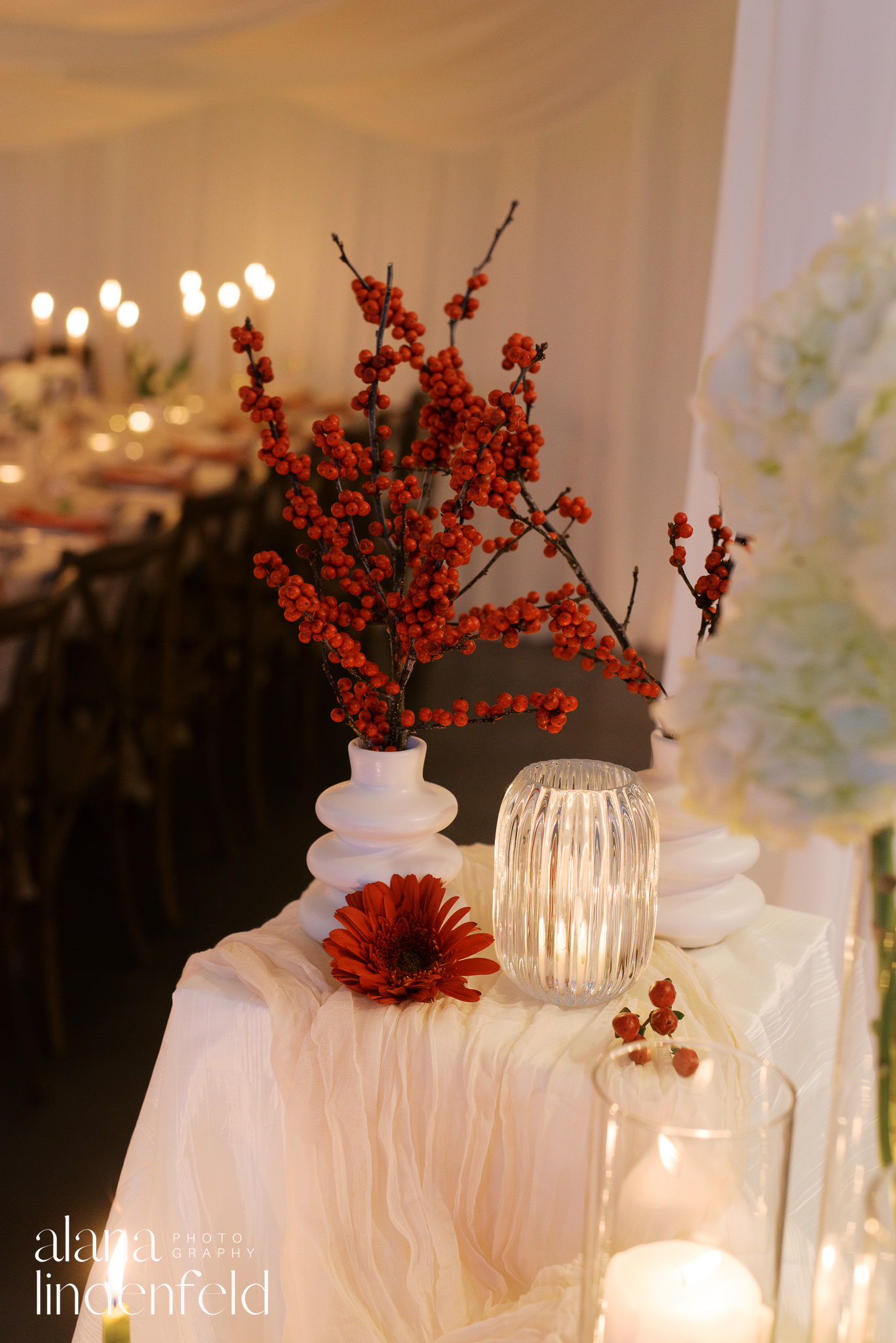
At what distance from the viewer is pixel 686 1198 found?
59 centimetres

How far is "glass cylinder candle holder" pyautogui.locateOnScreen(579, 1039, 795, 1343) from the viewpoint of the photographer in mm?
589

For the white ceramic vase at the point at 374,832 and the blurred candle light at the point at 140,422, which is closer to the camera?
the white ceramic vase at the point at 374,832

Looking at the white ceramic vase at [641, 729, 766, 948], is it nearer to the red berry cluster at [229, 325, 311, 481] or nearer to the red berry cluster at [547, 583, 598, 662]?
the red berry cluster at [547, 583, 598, 662]

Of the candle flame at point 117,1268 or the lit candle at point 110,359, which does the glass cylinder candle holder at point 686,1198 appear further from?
the lit candle at point 110,359

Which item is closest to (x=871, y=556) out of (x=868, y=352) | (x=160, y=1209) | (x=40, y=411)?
(x=868, y=352)

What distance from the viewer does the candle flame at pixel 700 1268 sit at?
62cm

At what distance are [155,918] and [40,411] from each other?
1.96 m

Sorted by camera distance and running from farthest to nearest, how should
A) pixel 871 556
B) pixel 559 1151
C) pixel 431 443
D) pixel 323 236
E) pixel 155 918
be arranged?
pixel 323 236 → pixel 155 918 → pixel 431 443 → pixel 559 1151 → pixel 871 556

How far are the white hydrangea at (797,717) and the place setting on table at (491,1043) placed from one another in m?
0.04

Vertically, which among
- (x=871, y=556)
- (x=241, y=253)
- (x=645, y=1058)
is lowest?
(x=645, y=1058)

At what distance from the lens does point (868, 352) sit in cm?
45

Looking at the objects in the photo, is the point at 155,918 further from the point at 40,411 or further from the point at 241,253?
the point at 241,253

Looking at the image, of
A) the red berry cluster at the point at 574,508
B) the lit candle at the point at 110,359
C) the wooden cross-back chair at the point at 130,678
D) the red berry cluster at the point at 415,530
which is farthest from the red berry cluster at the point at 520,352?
the lit candle at the point at 110,359

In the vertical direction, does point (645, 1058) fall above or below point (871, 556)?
below
